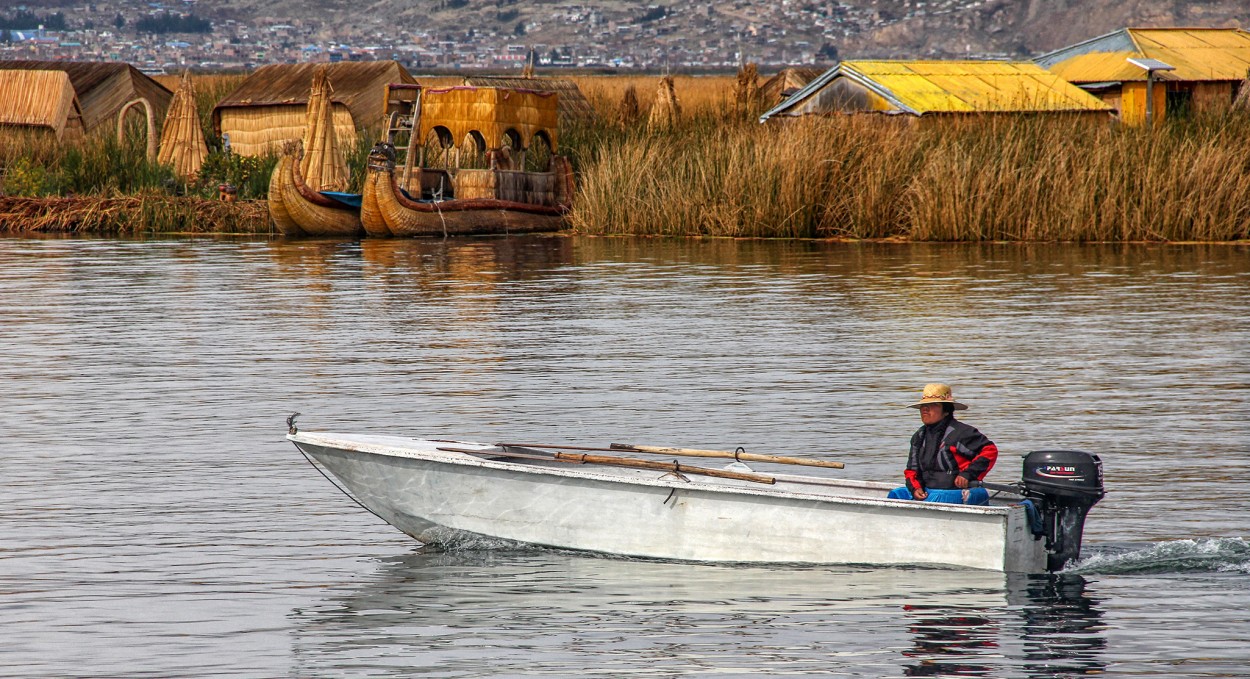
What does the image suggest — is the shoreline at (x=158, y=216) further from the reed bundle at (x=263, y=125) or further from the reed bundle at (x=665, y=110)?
the reed bundle at (x=263, y=125)

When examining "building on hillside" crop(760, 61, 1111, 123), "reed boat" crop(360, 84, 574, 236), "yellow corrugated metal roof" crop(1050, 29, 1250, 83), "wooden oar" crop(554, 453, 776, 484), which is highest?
"yellow corrugated metal roof" crop(1050, 29, 1250, 83)

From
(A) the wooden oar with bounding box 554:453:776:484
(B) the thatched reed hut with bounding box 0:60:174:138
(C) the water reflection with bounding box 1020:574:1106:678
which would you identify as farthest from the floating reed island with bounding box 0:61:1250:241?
(C) the water reflection with bounding box 1020:574:1106:678

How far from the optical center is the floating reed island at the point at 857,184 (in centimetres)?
3406

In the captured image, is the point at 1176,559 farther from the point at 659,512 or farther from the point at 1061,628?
the point at 659,512

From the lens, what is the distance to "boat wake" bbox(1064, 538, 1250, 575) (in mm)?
10875

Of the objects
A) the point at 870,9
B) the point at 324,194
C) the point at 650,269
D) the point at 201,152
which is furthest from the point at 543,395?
the point at 870,9

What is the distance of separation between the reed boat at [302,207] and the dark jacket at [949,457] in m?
30.6

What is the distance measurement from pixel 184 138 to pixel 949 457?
41093 millimetres

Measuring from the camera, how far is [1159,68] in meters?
47.7

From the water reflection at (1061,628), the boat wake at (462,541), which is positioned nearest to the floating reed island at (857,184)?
the boat wake at (462,541)

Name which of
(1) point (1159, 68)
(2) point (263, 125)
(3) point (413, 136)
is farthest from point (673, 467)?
(2) point (263, 125)

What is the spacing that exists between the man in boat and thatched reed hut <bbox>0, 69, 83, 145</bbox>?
175 feet

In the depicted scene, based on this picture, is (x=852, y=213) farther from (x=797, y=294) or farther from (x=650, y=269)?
A: (x=797, y=294)

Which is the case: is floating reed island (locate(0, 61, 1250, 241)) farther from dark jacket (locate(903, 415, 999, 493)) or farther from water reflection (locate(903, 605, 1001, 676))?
water reflection (locate(903, 605, 1001, 676))
